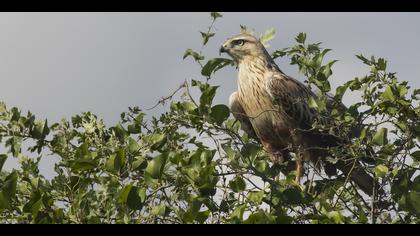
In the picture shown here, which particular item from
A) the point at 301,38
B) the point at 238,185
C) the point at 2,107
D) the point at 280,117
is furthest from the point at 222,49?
the point at 238,185

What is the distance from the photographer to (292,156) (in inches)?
337

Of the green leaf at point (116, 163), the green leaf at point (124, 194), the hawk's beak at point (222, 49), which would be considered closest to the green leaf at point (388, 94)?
the green leaf at point (116, 163)

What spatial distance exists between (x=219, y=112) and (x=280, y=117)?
3046mm

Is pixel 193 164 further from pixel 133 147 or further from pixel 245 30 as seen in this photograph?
pixel 245 30

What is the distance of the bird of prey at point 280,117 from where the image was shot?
26.9 feet

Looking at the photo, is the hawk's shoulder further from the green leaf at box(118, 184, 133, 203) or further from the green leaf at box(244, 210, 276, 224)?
the green leaf at box(244, 210, 276, 224)

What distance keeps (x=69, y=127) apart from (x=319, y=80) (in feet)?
7.78

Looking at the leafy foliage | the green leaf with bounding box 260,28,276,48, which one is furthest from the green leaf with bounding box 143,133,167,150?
the green leaf with bounding box 260,28,276,48

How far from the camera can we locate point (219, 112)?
548 centimetres

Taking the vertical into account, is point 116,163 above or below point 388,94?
below

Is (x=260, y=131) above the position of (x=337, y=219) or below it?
above
